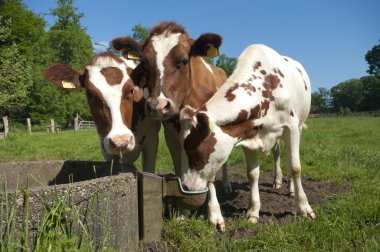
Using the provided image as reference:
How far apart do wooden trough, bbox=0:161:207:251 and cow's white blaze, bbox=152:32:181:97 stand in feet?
4.09

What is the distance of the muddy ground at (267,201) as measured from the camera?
13.1 ft

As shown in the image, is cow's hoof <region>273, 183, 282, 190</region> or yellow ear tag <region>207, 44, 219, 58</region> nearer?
yellow ear tag <region>207, 44, 219, 58</region>

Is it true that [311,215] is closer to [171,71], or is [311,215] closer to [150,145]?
[150,145]

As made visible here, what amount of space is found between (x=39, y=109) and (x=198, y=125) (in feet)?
137

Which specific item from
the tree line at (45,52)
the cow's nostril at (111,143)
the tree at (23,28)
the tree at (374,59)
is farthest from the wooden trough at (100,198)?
the tree at (374,59)

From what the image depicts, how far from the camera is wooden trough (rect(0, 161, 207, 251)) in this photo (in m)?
2.47

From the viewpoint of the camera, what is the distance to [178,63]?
4191 mm

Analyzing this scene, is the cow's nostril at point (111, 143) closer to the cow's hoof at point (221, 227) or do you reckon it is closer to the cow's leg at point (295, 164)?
the cow's hoof at point (221, 227)

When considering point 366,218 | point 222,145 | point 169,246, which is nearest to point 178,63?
point 222,145

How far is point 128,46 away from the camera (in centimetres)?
462

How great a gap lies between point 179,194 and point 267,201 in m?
1.95

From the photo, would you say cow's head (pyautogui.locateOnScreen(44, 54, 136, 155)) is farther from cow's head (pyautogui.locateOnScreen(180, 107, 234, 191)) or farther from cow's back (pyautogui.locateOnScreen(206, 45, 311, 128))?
cow's back (pyautogui.locateOnScreen(206, 45, 311, 128))

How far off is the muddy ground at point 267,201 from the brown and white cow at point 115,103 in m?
1.01

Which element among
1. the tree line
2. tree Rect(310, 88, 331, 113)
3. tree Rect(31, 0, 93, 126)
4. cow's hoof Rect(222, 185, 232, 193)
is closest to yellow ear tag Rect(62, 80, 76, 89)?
cow's hoof Rect(222, 185, 232, 193)
